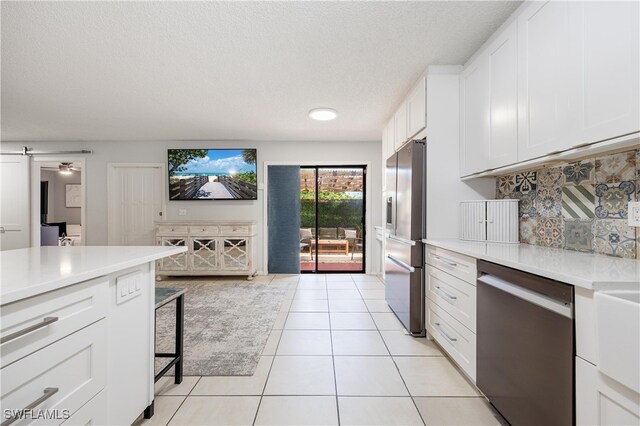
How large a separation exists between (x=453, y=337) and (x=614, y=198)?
47.8 inches

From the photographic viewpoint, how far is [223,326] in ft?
9.03

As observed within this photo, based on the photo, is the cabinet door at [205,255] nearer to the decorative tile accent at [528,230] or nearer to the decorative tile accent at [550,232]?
the decorative tile accent at [528,230]

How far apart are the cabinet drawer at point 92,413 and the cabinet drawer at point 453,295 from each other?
1.86 metres

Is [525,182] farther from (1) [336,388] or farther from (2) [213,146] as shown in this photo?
(2) [213,146]

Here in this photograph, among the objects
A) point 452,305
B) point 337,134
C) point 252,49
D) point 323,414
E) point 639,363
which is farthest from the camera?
point 337,134

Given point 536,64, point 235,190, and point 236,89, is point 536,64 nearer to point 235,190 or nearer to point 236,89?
point 236,89

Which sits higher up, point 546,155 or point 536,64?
point 536,64

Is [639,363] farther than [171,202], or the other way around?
[171,202]

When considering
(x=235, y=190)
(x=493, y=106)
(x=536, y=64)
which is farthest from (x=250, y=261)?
(x=536, y=64)

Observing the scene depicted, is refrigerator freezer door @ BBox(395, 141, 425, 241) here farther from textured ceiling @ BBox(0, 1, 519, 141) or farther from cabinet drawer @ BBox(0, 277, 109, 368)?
cabinet drawer @ BBox(0, 277, 109, 368)

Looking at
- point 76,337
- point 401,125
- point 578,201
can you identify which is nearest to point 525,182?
point 578,201

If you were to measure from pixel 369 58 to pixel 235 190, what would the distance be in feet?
11.0

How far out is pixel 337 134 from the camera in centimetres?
462

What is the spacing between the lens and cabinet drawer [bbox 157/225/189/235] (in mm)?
4586
